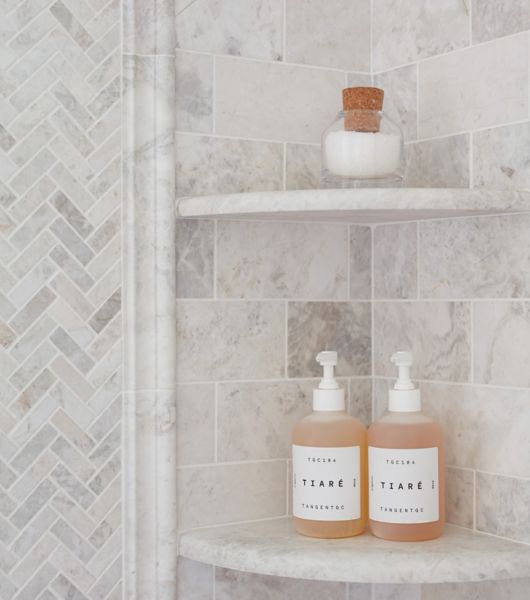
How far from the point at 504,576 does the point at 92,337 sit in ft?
1.65

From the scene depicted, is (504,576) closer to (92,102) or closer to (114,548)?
(114,548)

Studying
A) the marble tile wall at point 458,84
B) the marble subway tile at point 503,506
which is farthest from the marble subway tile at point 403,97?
the marble subway tile at point 503,506

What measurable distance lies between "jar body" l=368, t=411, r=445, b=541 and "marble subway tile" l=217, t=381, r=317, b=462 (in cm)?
14

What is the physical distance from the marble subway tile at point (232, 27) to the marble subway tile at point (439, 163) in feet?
0.67

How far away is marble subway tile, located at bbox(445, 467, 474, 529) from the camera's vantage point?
1185 mm

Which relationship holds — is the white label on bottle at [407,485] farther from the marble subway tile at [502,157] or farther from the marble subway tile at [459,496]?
the marble subway tile at [502,157]

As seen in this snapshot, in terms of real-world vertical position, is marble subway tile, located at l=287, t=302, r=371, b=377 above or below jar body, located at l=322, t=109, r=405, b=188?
below

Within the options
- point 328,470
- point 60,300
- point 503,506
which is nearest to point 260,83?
point 60,300

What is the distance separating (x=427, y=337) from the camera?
4.05ft

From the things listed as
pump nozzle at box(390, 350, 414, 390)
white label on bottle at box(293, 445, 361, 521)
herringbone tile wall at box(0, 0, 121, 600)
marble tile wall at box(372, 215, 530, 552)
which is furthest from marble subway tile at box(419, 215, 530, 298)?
herringbone tile wall at box(0, 0, 121, 600)

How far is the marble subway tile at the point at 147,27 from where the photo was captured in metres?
1.14

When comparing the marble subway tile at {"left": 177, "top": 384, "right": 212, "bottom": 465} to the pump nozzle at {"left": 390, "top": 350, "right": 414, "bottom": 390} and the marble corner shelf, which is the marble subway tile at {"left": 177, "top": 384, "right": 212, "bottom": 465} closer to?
the marble corner shelf

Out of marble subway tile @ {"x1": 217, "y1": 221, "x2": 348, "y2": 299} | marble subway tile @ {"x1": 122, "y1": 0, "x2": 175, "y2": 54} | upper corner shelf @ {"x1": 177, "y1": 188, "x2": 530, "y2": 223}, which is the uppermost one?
marble subway tile @ {"x1": 122, "y1": 0, "x2": 175, "y2": 54}

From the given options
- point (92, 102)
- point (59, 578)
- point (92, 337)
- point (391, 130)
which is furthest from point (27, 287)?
point (391, 130)
